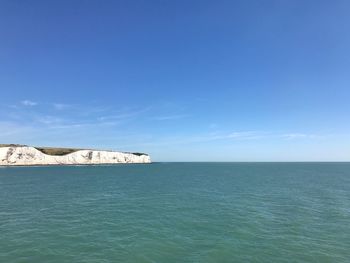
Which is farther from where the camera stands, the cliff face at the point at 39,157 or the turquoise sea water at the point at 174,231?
the cliff face at the point at 39,157

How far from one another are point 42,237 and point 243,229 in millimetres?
20044

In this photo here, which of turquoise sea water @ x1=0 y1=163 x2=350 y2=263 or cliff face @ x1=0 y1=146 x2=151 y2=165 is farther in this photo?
cliff face @ x1=0 y1=146 x2=151 y2=165

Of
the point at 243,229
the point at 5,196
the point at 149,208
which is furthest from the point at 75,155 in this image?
Answer: the point at 243,229

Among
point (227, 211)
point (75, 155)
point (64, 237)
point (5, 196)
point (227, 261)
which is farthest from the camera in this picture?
point (75, 155)

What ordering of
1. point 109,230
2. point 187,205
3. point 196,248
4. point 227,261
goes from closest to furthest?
point 227,261, point 196,248, point 109,230, point 187,205

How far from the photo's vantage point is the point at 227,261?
19875 mm

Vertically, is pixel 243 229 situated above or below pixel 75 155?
below

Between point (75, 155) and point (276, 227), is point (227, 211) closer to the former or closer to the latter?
point (276, 227)

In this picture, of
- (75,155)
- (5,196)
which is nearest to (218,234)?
(5,196)

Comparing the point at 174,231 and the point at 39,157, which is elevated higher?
the point at 39,157

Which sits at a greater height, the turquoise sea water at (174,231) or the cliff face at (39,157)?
the cliff face at (39,157)

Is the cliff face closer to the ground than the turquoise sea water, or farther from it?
farther from it

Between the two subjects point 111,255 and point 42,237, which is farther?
point 42,237

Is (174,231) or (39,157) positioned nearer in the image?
(174,231)
